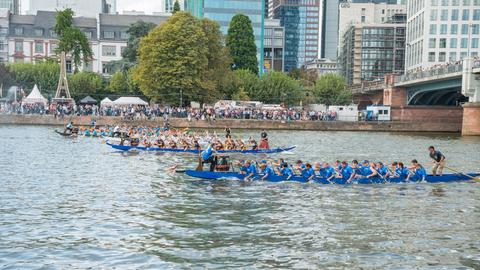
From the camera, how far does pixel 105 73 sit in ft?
427

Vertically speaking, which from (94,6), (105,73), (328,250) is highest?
(94,6)

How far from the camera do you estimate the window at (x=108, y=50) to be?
13200 centimetres

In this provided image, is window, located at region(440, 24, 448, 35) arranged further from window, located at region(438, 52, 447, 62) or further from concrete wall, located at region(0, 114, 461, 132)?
concrete wall, located at region(0, 114, 461, 132)

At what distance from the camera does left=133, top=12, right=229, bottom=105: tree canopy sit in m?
82.3

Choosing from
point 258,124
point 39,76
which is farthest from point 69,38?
point 258,124

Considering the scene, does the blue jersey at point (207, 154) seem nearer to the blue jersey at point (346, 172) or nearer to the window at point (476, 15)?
the blue jersey at point (346, 172)

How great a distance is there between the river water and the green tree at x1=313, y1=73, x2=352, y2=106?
73.1 m

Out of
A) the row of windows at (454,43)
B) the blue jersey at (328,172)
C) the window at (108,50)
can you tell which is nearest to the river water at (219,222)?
the blue jersey at (328,172)

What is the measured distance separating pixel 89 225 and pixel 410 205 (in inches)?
552

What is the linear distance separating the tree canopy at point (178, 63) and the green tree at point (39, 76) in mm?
24213

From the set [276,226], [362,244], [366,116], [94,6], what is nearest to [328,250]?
[362,244]

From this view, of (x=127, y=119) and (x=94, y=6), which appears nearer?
(x=127, y=119)

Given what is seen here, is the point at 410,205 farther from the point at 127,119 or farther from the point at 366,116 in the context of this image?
the point at 366,116

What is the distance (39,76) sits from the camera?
336ft
